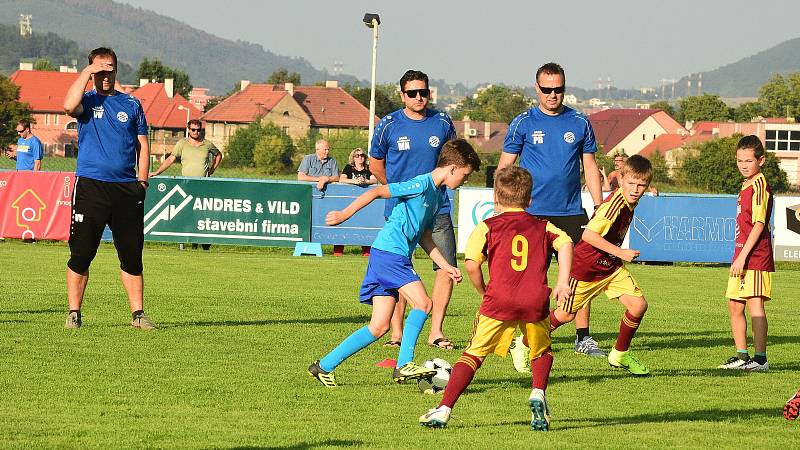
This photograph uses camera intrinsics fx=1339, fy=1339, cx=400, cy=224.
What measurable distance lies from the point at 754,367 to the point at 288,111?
14997 centimetres

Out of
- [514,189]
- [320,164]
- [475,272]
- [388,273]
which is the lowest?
[388,273]


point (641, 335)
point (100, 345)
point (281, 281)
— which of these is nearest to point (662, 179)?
point (281, 281)

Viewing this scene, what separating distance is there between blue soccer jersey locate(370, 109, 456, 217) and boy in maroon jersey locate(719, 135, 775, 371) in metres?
2.40

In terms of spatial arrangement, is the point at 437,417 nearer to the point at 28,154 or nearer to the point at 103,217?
the point at 103,217

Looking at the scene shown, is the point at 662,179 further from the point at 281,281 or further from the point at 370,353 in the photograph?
the point at 370,353

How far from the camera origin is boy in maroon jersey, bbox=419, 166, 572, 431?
7441 millimetres

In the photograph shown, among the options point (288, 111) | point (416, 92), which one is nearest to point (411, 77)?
point (416, 92)

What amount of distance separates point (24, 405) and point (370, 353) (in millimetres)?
3575

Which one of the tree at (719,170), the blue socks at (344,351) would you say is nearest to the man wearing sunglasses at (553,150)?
the blue socks at (344,351)

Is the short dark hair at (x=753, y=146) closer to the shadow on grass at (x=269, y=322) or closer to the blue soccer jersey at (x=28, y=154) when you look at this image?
the shadow on grass at (x=269, y=322)

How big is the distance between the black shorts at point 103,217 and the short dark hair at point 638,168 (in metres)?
Result: 4.60

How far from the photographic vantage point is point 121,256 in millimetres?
12297

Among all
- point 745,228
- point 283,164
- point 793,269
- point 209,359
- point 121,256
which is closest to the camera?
point 209,359

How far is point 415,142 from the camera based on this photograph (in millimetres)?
10805
